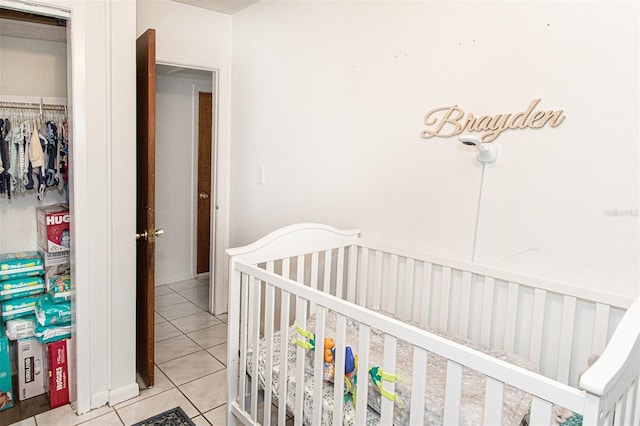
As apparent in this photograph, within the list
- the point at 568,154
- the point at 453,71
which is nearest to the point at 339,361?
the point at 568,154

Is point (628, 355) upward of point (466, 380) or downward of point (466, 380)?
upward

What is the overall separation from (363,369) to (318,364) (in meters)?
0.22

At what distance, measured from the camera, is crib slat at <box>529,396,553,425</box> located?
97 cm

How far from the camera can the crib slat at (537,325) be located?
5.49 ft

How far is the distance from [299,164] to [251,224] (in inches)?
28.2

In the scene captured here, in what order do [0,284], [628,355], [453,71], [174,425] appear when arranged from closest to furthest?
[628,355]
[453,71]
[174,425]
[0,284]

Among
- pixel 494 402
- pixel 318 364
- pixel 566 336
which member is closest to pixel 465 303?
pixel 566 336

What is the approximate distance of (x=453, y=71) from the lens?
6.44 ft

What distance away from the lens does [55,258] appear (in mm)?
2445

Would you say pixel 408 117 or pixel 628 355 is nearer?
pixel 628 355

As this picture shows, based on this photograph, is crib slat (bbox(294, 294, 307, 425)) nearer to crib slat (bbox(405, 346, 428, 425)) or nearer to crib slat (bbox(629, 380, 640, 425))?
crib slat (bbox(405, 346, 428, 425))

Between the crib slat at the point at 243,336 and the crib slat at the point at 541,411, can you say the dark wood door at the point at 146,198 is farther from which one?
the crib slat at the point at 541,411

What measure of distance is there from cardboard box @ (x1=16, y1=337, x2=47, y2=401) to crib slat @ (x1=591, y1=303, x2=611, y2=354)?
2660 millimetres

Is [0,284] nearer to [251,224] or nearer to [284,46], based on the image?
[251,224]
